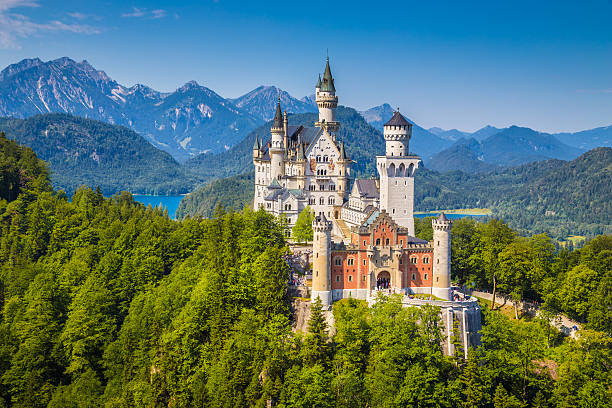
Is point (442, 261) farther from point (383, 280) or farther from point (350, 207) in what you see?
point (350, 207)

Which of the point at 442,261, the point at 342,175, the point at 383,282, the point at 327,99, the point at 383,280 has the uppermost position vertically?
the point at 327,99

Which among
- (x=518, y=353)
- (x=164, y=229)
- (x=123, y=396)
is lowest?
(x=123, y=396)

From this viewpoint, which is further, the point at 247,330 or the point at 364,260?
the point at 364,260

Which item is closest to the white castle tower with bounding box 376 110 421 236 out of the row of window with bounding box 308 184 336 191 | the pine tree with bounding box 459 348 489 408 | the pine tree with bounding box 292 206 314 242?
the pine tree with bounding box 292 206 314 242

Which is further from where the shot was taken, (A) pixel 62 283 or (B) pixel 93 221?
(B) pixel 93 221

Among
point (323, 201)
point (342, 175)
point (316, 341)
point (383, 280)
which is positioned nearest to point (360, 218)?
point (323, 201)

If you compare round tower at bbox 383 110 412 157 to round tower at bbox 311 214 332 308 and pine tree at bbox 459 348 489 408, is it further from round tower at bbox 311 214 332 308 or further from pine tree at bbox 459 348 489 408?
pine tree at bbox 459 348 489 408

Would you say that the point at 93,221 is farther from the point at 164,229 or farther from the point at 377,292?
the point at 377,292

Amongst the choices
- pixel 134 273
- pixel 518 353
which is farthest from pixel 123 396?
pixel 518 353
